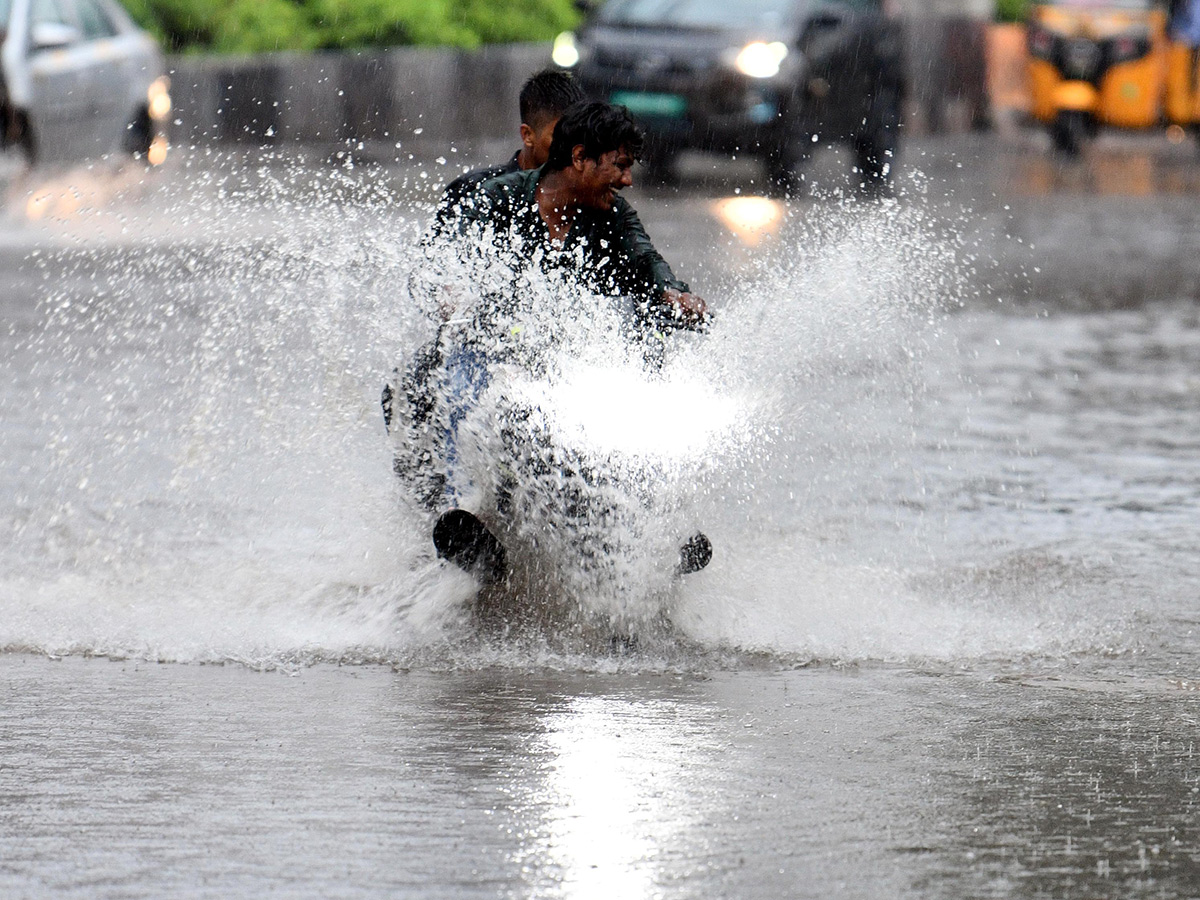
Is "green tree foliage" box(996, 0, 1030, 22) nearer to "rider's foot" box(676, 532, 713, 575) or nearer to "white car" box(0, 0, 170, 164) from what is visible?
"white car" box(0, 0, 170, 164)

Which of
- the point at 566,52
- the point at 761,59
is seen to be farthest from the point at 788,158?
the point at 566,52

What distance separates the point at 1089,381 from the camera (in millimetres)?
10055

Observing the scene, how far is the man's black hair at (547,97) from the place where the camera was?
5.99m

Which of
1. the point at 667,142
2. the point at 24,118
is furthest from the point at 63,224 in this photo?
the point at 667,142

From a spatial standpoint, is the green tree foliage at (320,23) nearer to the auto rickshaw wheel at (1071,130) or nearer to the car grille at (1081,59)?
the auto rickshaw wheel at (1071,130)

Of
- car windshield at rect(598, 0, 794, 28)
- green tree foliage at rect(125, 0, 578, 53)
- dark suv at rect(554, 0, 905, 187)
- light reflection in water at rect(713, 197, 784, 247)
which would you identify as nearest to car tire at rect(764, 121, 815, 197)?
dark suv at rect(554, 0, 905, 187)

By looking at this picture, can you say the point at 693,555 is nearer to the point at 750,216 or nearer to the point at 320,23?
the point at 750,216

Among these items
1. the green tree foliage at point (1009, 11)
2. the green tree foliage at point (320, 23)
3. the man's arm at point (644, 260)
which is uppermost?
the green tree foliage at point (1009, 11)

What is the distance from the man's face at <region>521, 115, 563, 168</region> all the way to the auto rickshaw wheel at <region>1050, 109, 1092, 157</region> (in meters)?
19.0

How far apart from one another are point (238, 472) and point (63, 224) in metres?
10.0

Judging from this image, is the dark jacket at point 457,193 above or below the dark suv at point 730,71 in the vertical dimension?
below

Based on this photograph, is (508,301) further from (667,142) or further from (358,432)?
(667,142)

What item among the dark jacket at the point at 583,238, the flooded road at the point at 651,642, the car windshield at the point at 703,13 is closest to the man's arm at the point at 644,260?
the dark jacket at the point at 583,238

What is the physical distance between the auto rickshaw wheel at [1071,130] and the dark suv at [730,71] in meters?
5.21
